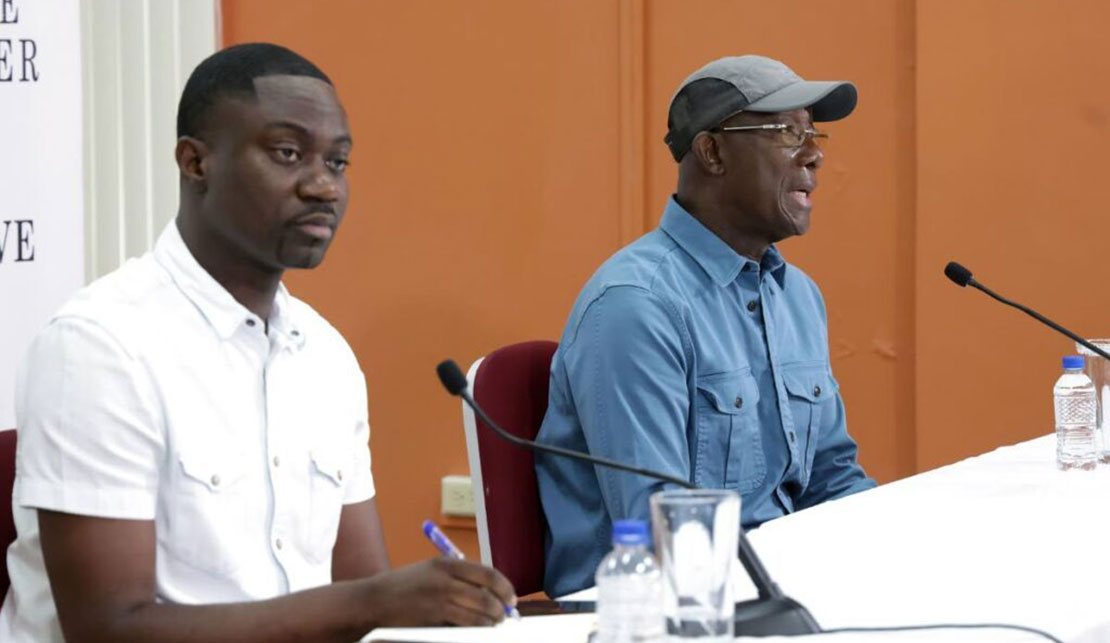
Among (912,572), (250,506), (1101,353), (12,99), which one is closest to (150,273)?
(250,506)

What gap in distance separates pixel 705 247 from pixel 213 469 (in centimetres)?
106

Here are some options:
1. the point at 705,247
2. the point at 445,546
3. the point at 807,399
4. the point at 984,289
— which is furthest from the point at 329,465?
the point at 984,289

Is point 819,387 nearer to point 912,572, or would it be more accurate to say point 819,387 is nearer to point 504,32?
point 912,572

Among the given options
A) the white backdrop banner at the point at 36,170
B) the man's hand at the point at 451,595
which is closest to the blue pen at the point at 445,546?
the man's hand at the point at 451,595

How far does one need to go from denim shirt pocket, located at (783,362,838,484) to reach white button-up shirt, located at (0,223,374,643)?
3.08 ft

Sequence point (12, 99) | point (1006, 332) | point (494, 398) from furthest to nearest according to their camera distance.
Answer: point (1006, 332) < point (12, 99) < point (494, 398)

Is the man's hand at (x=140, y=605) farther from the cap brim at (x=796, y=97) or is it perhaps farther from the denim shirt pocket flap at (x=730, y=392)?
the cap brim at (x=796, y=97)

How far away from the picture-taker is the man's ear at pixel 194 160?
5.42 ft

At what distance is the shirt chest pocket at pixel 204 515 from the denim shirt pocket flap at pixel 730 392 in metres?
0.89

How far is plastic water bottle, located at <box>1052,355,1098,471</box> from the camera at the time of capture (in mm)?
2387

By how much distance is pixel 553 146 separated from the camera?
360 centimetres

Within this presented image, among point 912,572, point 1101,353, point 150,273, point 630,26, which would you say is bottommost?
point 912,572

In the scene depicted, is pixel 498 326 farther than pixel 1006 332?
Yes

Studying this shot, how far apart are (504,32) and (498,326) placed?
702 millimetres
